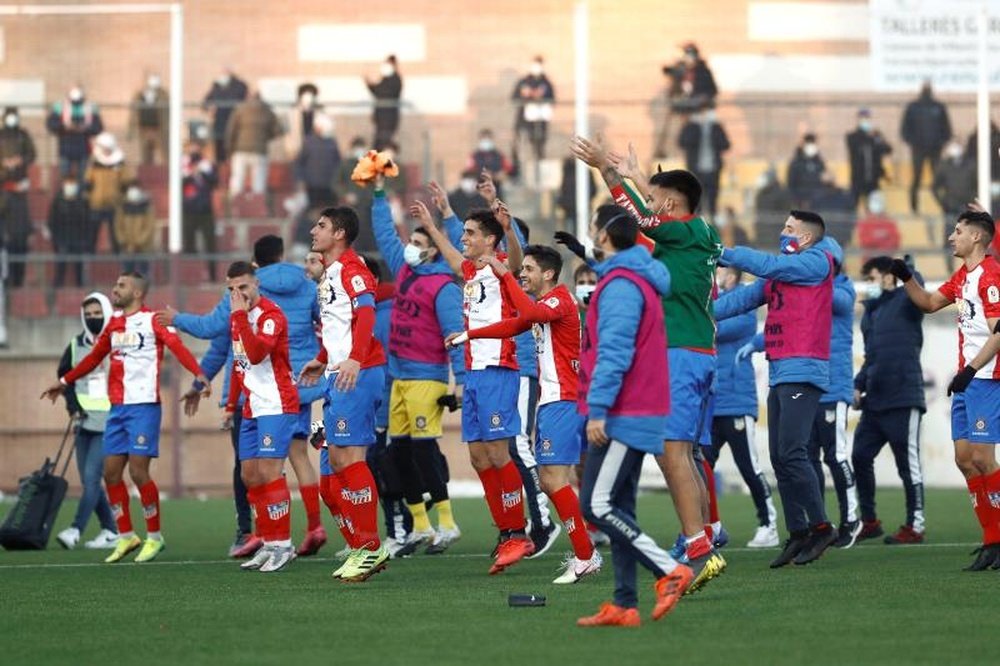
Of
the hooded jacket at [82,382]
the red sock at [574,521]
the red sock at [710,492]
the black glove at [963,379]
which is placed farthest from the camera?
the hooded jacket at [82,382]

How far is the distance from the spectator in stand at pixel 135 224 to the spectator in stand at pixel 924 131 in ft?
33.0

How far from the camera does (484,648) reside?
26.4 ft

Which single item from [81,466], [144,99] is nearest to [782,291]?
[81,466]

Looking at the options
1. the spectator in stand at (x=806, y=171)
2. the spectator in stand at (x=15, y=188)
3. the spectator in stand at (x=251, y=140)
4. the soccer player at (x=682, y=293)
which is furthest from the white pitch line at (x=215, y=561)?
the spectator in stand at (x=251, y=140)

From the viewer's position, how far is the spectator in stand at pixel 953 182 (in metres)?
24.4

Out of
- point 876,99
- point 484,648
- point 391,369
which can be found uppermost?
point 876,99

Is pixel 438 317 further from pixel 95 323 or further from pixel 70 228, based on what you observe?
pixel 70 228

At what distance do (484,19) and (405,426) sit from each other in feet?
46.5

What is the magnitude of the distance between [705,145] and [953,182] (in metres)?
3.34

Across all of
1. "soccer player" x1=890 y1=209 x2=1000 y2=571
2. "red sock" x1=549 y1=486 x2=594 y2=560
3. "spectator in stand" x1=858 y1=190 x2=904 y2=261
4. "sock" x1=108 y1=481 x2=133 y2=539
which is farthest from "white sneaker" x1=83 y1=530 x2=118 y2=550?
"spectator in stand" x1=858 y1=190 x2=904 y2=261

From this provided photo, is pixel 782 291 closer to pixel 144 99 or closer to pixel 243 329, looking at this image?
pixel 243 329

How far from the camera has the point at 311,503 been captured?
1406 cm

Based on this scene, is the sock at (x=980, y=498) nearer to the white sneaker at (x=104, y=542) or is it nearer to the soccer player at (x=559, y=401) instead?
the soccer player at (x=559, y=401)

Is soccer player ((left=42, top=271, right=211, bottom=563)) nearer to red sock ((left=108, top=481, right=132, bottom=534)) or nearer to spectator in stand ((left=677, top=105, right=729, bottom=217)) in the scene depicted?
red sock ((left=108, top=481, right=132, bottom=534))
